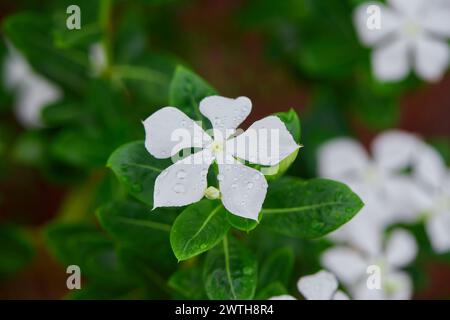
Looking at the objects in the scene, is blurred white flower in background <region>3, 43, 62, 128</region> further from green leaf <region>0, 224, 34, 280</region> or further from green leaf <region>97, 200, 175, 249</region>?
green leaf <region>97, 200, 175, 249</region>

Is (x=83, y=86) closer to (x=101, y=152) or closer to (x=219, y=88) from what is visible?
(x=101, y=152)

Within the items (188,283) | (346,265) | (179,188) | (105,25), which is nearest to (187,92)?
(179,188)

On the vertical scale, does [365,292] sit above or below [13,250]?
below

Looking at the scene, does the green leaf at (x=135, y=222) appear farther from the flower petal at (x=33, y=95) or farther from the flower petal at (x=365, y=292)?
the flower petal at (x=33, y=95)

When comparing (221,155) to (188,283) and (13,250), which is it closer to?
(188,283)

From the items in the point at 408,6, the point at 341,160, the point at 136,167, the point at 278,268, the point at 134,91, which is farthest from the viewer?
the point at 341,160

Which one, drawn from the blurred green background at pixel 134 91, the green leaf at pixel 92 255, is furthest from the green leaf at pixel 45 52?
the green leaf at pixel 92 255
